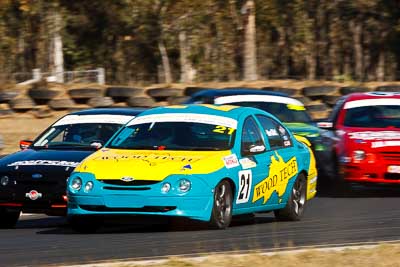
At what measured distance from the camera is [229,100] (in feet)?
55.3

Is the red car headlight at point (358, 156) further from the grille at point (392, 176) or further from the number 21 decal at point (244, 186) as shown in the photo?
the number 21 decal at point (244, 186)

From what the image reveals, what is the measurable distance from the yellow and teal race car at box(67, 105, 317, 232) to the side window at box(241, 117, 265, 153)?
0.04ft

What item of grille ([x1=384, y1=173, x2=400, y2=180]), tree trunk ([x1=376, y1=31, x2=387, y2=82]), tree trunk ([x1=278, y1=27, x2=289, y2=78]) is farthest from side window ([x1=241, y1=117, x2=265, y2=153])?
tree trunk ([x1=278, y1=27, x2=289, y2=78])

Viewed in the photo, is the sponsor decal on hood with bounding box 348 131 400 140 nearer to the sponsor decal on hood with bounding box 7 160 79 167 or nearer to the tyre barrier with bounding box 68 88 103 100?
the sponsor decal on hood with bounding box 7 160 79 167

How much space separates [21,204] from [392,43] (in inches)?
1482

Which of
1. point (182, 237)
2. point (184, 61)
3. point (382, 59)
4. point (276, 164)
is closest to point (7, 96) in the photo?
point (276, 164)

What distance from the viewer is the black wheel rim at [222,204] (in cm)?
999

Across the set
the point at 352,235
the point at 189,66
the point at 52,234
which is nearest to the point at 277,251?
the point at 352,235

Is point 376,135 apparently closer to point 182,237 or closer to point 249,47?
point 182,237

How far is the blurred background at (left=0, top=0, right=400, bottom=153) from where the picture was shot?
4572 cm

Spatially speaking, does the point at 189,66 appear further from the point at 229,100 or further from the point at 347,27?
the point at 229,100

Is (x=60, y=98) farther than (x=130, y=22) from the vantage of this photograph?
No

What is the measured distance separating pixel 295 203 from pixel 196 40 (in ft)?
124

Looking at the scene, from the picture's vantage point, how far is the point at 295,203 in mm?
11641
